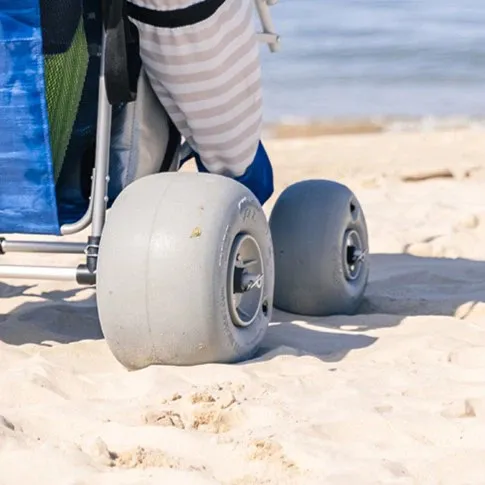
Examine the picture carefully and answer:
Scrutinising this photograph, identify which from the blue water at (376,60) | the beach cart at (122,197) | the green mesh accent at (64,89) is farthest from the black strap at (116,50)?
the blue water at (376,60)

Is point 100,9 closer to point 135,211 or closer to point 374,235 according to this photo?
point 135,211

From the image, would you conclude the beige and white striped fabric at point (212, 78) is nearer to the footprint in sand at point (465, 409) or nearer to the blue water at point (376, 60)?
the footprint in sand at point (465, 409)

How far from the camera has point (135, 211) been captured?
3311 millimetres

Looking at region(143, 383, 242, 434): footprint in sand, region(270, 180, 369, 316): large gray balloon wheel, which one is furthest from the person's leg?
region(143, 383, 242, 434): footprint in sand

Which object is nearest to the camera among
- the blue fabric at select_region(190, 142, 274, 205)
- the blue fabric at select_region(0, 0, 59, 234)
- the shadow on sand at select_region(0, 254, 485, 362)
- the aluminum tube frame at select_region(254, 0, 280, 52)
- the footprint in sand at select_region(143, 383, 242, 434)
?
the footprint in sand at select_region(143, 383, 242, 434)

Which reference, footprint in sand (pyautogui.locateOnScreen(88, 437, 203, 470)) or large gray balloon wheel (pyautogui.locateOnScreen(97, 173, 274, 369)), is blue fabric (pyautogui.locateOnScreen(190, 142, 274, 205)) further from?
footprint in sand (pyautogui.locateOnScreen(88, 437, 203, 470))

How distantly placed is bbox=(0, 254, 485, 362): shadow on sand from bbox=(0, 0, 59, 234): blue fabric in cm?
45

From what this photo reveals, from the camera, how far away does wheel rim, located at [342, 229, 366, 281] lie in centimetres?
423

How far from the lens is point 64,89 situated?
3.50 metres

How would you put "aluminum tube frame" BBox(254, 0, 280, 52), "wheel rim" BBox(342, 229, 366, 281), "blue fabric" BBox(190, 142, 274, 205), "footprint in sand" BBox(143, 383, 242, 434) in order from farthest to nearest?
"wheel rim" BBox(342, 229, 366, 281) → "aluminum tube frame" BBox(254, 0, 280, 52) → "blue fabric" BBox(190, 142, 274, 205) → "footprint in sand" BBox(143, 383, 242, 434)

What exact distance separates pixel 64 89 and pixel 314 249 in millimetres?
1026

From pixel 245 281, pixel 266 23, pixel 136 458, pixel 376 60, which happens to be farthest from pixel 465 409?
pixel 376 60

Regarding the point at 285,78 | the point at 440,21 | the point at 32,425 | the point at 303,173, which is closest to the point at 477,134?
the point at 303,173

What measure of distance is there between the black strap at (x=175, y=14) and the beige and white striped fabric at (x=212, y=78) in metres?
0.01
